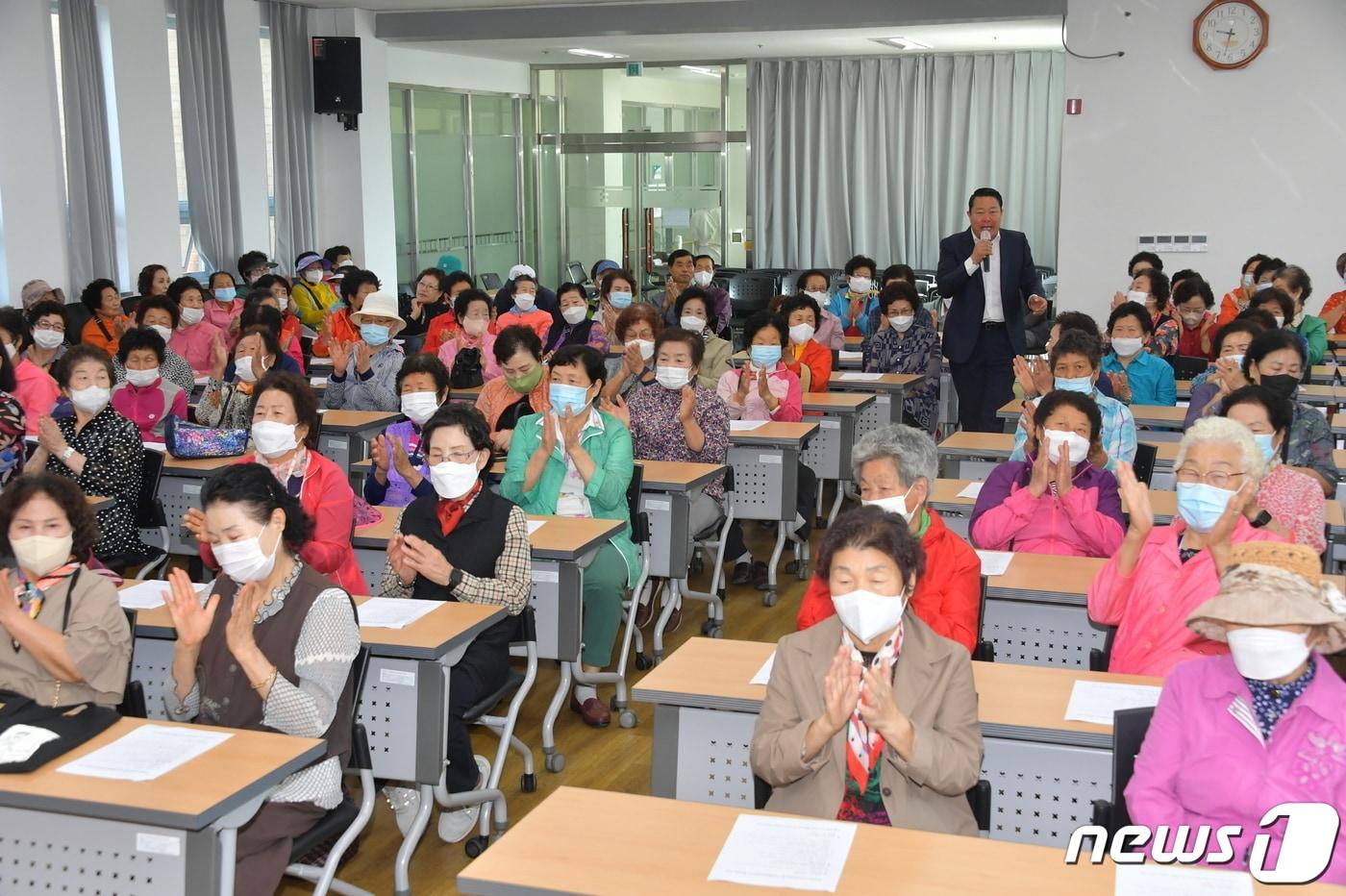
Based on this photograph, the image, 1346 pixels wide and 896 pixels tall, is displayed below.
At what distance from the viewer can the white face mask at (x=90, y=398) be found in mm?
5336

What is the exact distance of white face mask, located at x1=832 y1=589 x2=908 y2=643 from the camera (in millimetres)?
2678

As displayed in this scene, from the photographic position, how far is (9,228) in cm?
990

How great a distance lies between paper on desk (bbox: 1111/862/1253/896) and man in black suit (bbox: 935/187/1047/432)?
5.38 m

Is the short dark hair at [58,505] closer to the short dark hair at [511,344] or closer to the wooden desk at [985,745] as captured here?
the wooden desk at [985,745]

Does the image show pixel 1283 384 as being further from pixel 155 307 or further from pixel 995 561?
pixel 155 307

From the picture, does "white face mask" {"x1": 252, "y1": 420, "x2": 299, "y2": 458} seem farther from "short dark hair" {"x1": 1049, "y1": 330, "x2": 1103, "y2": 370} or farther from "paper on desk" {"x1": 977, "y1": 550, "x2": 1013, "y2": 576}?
"short dark hair" {"x1": 1049, "y1": 330, "x2": 1103, "y2": 370}

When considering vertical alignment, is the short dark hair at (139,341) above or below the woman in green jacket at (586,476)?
above

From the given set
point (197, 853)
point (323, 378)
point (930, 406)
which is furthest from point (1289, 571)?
point (323, 378)

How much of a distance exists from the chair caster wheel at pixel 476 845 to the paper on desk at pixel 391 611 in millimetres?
719

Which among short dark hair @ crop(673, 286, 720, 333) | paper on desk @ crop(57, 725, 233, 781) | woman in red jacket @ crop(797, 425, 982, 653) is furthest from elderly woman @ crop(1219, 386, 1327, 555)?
short dark hair @ crop(673, 286, 720, 333)

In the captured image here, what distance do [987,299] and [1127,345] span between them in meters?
0.94

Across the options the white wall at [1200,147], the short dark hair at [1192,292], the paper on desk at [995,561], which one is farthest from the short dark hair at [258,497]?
the white wall at [1200,147]

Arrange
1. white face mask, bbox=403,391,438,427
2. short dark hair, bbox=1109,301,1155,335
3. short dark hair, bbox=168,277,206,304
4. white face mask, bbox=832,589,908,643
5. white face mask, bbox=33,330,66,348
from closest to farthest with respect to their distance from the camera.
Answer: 1. white face mask, bbox=832,589,908,643
2. white face mask, bbox=403,391,438,427
3. short dark hair, bbox=1109,301,1155,335
4. white face mask, bbox=33,330,66,348
5. short dark hair, bbox=168,277,206,304
